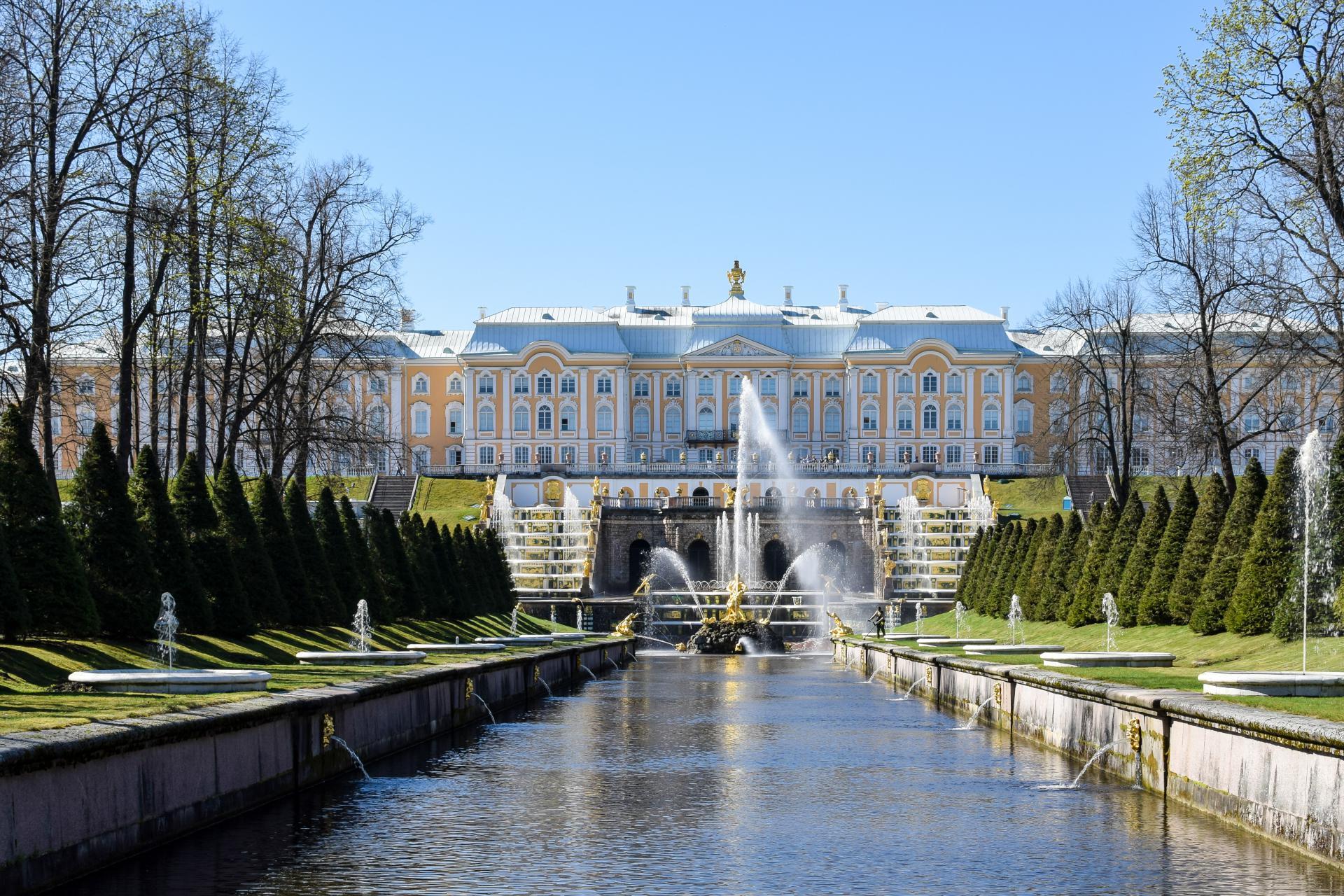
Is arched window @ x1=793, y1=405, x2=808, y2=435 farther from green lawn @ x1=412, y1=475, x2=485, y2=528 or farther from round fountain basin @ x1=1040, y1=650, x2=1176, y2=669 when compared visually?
round fountain basin @ x1=1040, y1=650, x2=1176, y2=669

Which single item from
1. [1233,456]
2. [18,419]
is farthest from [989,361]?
[18,419]

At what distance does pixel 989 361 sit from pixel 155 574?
84.9 meters

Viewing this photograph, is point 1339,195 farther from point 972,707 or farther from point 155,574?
point 155,574

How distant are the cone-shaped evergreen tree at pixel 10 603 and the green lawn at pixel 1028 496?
218 feet

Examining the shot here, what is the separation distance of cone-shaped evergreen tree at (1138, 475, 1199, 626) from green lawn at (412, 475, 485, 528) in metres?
52.9

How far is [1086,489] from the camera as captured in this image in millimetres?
81812

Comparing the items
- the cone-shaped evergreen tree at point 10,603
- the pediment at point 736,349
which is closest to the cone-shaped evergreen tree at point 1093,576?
the cone-shaped evergreen tree at point 10,603

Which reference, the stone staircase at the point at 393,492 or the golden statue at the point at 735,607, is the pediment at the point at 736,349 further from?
the golden statue at the point at 735,607

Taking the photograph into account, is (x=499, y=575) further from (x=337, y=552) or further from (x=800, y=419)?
(x=800, y=419)

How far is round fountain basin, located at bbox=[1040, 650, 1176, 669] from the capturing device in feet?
64.2

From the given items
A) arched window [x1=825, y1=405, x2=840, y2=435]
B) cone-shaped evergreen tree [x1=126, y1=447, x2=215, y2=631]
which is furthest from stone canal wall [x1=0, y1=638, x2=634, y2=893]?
arched window [x1=825, y1=405, x2=840, y2=435]

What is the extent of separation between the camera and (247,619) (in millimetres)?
22000

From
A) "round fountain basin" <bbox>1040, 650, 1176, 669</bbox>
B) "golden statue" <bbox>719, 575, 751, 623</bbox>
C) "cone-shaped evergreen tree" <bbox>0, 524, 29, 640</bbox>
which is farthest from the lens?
"golden statue" <bbox>719, 575, 751, 623</bbox>

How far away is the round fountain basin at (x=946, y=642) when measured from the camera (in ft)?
103
